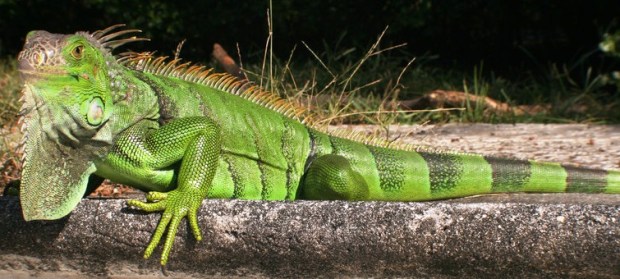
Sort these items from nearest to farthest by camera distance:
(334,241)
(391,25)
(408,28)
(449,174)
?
(334,241)
(449,174)
(391,25)
(408,28)

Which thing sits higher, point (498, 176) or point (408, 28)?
point (408, 28)

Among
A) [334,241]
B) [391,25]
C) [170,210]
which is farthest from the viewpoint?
[391,25]

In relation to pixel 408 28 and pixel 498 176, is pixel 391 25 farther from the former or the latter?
pixel 498 176

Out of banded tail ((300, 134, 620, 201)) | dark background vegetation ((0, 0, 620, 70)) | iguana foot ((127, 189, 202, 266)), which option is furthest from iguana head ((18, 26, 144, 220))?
dark background vegetation ((0, 0, 620, 70))

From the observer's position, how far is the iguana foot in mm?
2680

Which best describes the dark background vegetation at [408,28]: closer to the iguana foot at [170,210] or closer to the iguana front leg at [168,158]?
the iguana front leg at [168,158]

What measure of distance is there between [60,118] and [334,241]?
957 mm

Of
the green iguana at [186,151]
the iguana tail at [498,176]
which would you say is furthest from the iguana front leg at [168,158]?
the iguana tail at [498,176]

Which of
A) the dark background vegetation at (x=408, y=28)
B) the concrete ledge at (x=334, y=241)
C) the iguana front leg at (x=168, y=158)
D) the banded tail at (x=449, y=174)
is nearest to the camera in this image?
the concrete ledge at (x=334, y=241)

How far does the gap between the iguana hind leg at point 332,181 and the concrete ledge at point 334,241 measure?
75cm

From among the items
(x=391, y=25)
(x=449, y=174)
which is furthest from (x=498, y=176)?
(x=391, y=25)

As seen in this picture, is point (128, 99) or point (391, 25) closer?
point (128, 99)

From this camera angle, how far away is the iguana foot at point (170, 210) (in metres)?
2.68

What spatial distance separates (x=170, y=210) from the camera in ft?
9.02
